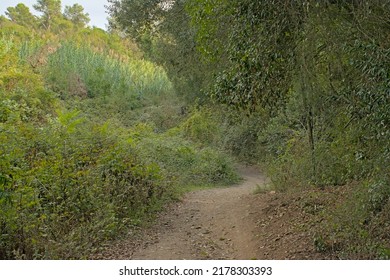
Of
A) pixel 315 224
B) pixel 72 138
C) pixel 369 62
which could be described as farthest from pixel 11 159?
pixel 369 62

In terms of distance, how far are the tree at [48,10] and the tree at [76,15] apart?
451cm

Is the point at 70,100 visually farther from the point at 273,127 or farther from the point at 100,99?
the point at 273,127

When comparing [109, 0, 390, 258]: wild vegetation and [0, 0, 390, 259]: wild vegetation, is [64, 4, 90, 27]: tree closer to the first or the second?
[0, 0, 390, 259]: wild vegetation

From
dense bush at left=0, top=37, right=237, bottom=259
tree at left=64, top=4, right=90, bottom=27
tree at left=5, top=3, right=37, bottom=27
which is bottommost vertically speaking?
dense bush at left=0, top=37, right=237, bottom=259

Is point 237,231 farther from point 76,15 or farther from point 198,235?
point 76,15

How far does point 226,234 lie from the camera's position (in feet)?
29.0

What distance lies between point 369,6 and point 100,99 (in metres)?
19.7

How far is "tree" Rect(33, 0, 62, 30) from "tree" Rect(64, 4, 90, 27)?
4.51m

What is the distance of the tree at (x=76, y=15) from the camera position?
44184 mm

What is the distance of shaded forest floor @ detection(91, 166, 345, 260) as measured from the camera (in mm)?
7332

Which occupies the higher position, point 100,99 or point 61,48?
point 61,48

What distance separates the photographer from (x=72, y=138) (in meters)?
9.88

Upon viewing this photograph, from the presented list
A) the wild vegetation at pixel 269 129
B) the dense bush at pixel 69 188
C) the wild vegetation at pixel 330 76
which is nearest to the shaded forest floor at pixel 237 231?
the wild vegetation at pixel 269 129

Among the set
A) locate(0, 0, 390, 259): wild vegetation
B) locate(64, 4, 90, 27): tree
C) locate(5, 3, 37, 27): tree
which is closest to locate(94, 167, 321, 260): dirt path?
locate(0, 0, 390, 259): wild vegetation
